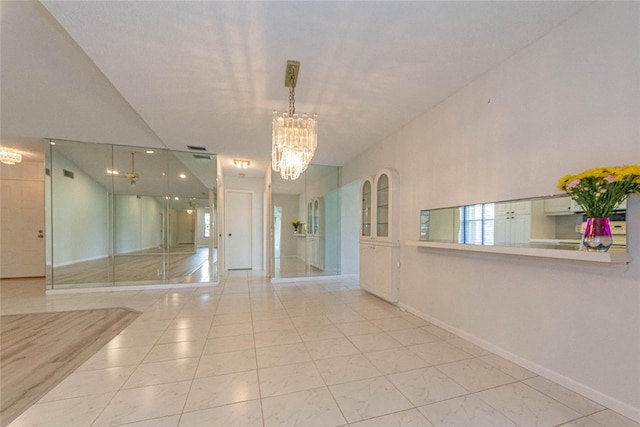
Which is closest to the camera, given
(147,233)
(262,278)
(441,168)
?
(441,168)

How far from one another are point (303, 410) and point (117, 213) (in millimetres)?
5351

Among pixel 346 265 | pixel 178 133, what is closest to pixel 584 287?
pixel 346 265

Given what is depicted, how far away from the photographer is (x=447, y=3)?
5.24ft

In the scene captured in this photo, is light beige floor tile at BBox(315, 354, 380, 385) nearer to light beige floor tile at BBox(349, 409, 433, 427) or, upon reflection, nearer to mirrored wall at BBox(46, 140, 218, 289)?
light beige floor tile at BBox(349, 409, 433, 427)

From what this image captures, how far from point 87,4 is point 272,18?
1180 millimetres

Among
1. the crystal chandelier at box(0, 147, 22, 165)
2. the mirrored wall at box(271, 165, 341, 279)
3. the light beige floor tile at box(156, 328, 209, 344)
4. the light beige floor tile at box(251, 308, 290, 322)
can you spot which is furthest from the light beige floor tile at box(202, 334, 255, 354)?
the crystal chandelier at box(0, 147, 22, 165)

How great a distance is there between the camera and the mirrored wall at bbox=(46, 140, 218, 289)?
4629 millimetres

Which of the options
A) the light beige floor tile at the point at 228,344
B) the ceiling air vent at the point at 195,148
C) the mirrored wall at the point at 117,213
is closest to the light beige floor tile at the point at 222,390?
the light beige floor tile at the point at 228,344

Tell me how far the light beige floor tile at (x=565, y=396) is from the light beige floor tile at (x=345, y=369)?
116 centimetres

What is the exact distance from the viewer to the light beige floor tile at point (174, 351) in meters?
2.25

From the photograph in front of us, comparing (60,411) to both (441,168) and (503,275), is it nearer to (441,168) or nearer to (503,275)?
(503,275)

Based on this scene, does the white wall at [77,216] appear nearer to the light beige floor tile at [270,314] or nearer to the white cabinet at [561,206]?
the light beige floor tile at [270,314]

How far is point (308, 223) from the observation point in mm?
6312

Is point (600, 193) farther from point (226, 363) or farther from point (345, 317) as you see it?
point (226, 363)
